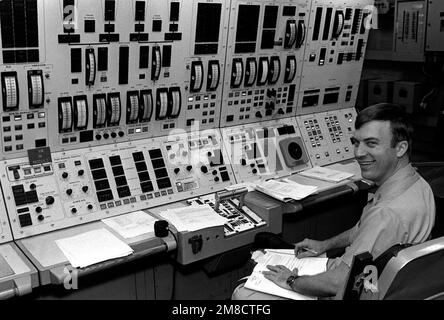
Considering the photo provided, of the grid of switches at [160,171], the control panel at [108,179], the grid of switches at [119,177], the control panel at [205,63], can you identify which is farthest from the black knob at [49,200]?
the control panel at [205,63]

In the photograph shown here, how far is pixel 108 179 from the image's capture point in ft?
9.92

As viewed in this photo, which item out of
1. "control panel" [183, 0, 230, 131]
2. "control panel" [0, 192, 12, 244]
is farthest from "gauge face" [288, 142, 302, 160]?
"control panel" [0, 192, 12, 244]

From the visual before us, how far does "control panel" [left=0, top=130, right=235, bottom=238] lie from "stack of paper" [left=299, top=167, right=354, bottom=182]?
24.5 inches

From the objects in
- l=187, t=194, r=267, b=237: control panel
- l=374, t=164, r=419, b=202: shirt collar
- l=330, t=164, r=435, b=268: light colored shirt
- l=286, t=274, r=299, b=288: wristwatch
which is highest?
l=374, t=164, r=419, b=202: shirt collar

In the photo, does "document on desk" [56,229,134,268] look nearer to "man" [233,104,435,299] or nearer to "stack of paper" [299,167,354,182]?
"man" [233,104,435,299]

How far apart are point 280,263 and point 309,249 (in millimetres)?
229

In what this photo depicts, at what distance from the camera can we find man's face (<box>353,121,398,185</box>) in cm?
217

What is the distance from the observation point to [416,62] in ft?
16.1

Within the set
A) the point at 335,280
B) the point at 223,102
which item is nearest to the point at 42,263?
the point at 335,280

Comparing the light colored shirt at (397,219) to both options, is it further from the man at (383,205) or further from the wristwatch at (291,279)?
the wristwatch at (291,279)

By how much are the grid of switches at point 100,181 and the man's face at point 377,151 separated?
1526mm

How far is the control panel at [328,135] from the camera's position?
162 inches
